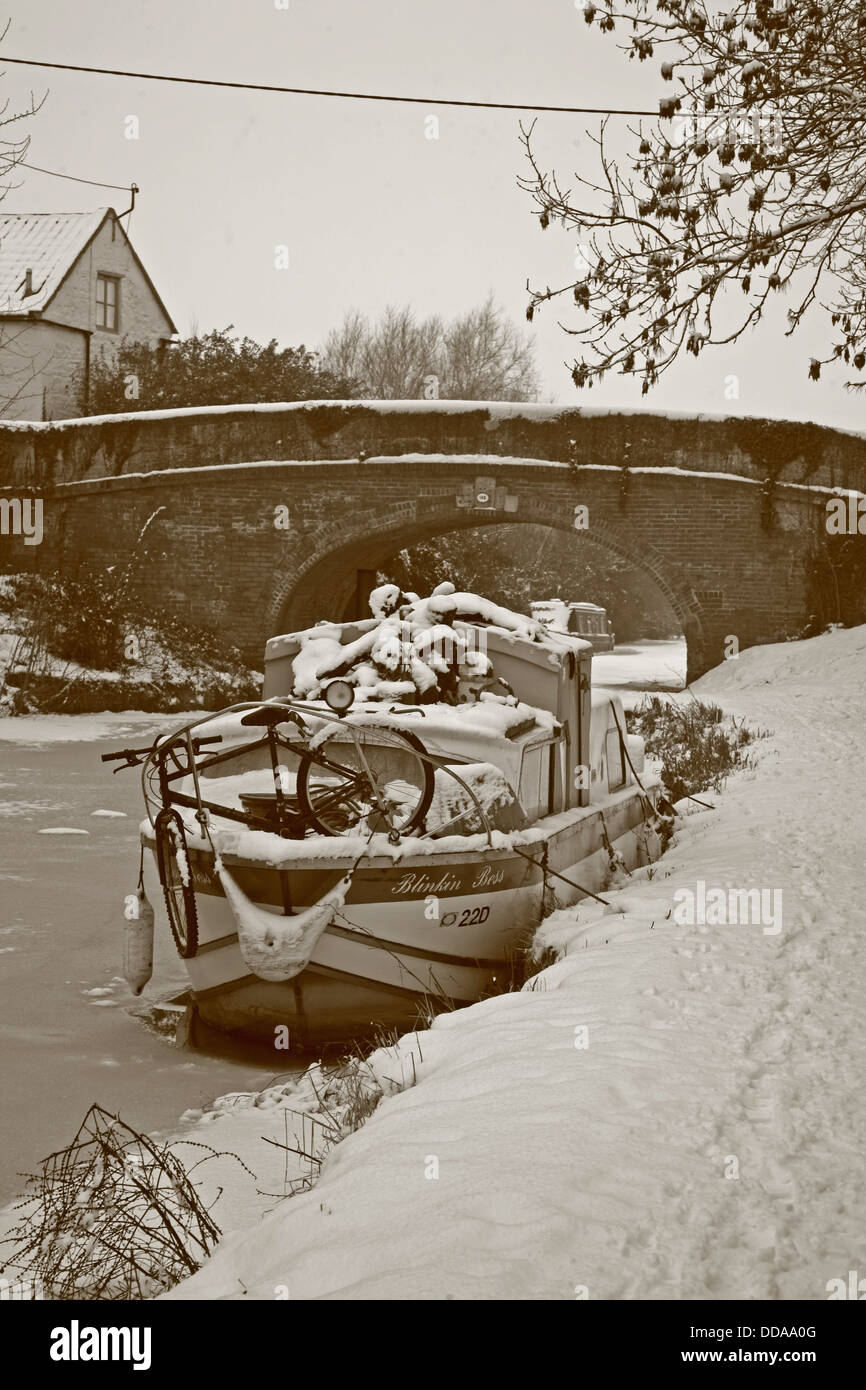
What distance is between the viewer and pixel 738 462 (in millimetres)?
24828

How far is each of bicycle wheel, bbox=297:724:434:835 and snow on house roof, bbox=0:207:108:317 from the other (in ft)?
94.0

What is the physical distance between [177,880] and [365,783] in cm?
117

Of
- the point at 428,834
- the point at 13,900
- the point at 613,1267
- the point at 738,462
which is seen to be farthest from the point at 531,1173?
the point at 738,462

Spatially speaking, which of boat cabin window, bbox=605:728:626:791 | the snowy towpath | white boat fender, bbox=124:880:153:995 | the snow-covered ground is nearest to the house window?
the snow-covered ground

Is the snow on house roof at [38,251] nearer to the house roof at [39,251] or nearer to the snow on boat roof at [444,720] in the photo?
the house roof at [39,251]

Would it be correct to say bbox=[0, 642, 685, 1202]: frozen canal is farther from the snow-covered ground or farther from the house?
the house

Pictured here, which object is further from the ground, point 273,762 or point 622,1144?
point 273,762

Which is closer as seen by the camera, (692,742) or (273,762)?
(273,762)

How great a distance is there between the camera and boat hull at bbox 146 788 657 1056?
23.3 ft

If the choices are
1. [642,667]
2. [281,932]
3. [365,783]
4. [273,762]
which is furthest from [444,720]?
[642,667]

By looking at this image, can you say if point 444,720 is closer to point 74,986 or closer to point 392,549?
point 74,986

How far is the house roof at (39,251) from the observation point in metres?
34.1

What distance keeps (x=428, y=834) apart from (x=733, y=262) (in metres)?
3.46

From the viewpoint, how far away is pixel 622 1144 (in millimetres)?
3975
